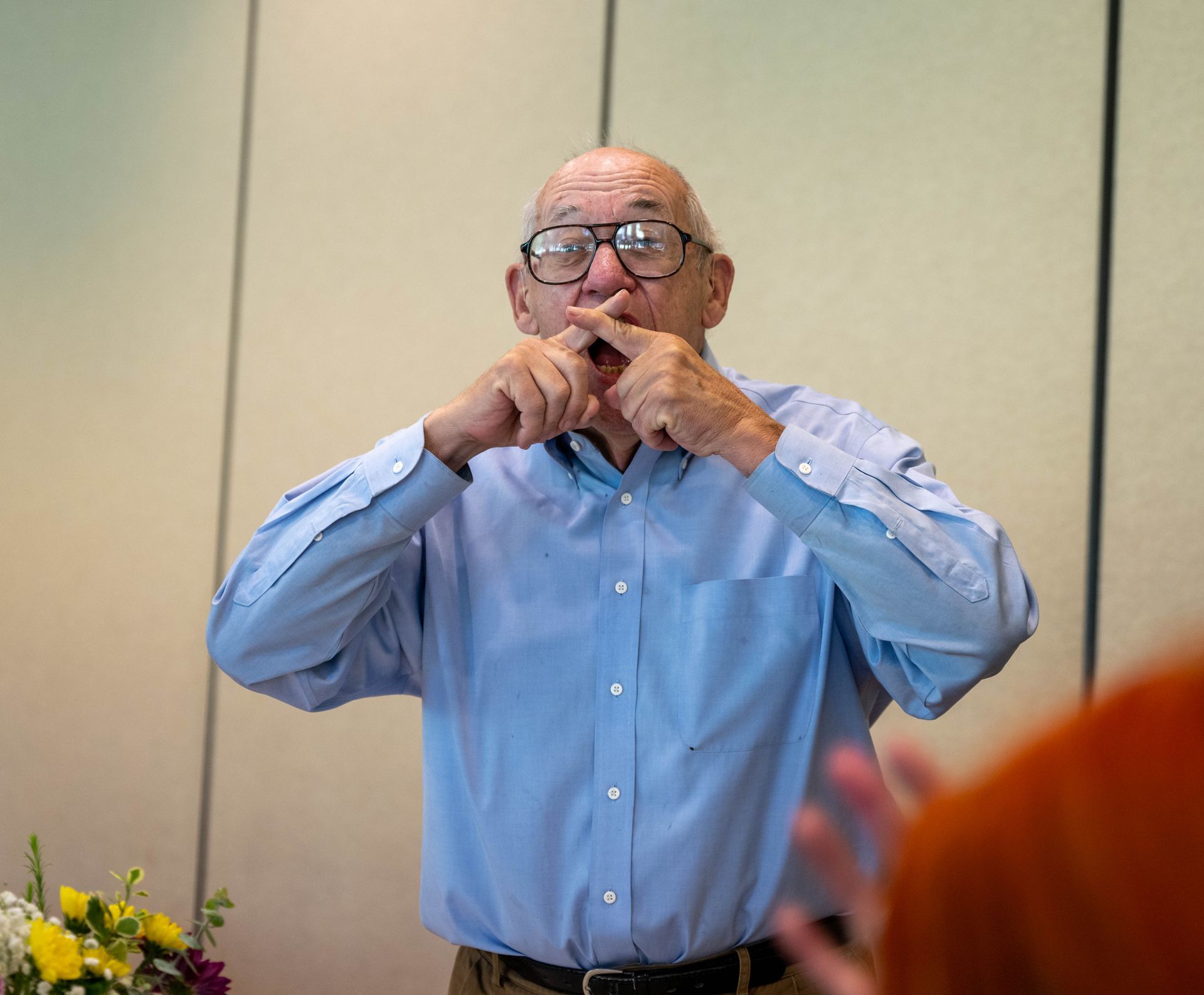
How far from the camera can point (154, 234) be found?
2.89 metres

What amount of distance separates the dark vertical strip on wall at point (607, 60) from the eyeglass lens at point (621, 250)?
1101 millimetres

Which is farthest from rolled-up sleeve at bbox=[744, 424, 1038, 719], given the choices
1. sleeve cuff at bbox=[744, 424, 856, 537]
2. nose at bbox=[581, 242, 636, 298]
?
nose at bbox=[581, 242, 636, 298]

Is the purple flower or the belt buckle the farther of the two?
the belt buckle

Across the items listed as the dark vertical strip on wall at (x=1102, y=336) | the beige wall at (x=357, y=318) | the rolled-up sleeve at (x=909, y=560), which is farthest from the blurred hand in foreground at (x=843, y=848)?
the beige wall at (x=357, y=318)

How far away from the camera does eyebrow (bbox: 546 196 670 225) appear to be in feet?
5.37

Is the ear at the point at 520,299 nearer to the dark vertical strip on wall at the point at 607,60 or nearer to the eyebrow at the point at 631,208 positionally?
the eyebrow at the point at 631,208

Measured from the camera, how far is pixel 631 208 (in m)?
1.63

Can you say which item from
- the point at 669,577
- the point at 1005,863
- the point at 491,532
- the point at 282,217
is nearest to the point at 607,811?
the point at 669,577

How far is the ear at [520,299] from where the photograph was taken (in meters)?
1.72

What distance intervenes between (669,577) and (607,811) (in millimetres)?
323

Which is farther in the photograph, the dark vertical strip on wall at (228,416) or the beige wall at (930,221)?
the dark vertical strip on wall at (228,416)

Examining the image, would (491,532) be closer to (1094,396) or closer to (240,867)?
(1094,396)

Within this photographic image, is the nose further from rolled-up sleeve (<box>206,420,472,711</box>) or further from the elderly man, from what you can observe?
rolled-up sleeve (<box>206,420,472,711</box>)

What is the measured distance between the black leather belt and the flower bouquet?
43 cm
